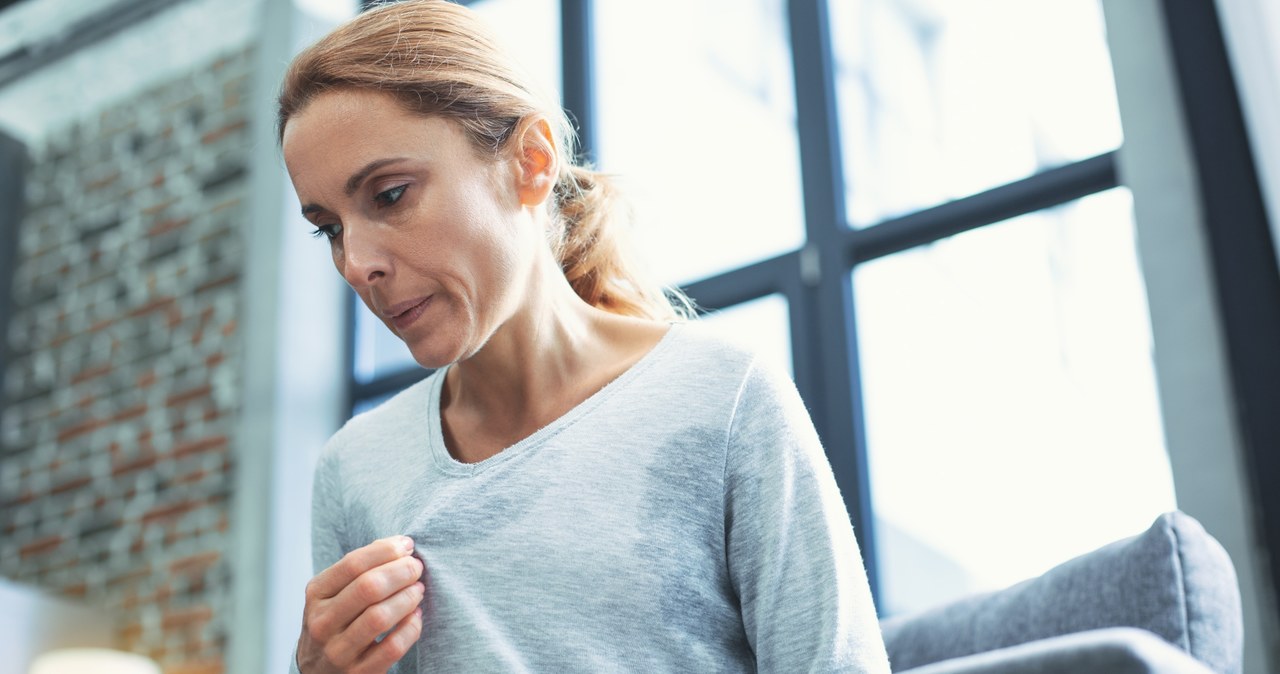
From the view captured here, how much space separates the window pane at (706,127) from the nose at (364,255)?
2.54 meters

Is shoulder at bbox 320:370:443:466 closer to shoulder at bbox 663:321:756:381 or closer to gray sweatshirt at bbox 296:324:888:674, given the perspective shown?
gray sweatshirt at bbox 296:324:888:674

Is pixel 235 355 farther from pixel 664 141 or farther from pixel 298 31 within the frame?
pixel 664 141

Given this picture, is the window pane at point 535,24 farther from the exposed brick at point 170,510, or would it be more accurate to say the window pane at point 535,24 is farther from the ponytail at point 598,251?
the ponytail at point 598,251

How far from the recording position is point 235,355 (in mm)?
4504

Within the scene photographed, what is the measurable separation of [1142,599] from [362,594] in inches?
44.5

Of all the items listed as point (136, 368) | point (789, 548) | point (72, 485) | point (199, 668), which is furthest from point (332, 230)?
point (72, 485)

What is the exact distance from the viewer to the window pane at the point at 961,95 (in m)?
3.37

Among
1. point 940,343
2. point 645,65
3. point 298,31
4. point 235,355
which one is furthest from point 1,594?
point 940,343

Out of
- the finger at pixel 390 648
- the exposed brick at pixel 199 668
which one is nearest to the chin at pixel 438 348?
the finger at pixel 390 648

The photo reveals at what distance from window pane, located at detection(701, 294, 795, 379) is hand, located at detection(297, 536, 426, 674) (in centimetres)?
255

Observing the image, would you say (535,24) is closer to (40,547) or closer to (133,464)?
(133,464)

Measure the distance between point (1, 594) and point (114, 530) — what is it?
600 millimetres

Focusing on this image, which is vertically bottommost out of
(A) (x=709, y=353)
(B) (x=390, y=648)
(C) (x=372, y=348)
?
(B) (x=390, y=648)

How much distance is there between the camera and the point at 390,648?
1.04m
